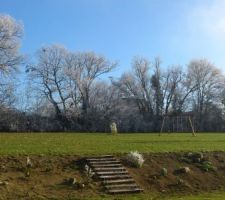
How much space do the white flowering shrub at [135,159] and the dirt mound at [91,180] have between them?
28cm

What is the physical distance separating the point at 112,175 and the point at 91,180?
1.27 meters

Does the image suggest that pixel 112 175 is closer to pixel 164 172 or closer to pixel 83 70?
pixel 164 172

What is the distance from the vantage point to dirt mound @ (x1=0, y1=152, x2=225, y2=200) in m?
18.6

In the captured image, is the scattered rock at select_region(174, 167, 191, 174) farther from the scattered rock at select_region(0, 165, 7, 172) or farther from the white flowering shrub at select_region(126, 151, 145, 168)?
the scattered rock at select_region(0, 165, 7, 172)

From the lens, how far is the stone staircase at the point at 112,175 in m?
20.1

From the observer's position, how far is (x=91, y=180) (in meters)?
20.3

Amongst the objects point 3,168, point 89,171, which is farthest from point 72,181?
point 3,168

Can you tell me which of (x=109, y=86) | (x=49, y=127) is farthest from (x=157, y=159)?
(x=109, y=86)

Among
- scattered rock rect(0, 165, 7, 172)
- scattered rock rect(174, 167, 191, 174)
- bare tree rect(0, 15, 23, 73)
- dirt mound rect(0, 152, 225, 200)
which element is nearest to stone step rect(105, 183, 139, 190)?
dirt mound rect(0, 152, 225, 200)

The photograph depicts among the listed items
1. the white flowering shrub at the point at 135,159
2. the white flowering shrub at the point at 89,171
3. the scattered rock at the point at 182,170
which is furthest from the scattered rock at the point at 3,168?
the scattered rock at the point at 182,170

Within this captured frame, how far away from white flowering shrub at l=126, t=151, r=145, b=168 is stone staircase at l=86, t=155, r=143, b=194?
591mm

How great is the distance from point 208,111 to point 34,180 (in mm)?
78344

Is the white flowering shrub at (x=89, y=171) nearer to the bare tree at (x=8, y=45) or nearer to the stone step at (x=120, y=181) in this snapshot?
the stone step at (x=120, y=181)

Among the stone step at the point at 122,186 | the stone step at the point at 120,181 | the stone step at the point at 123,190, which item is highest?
the stone step at the point at 120,181
